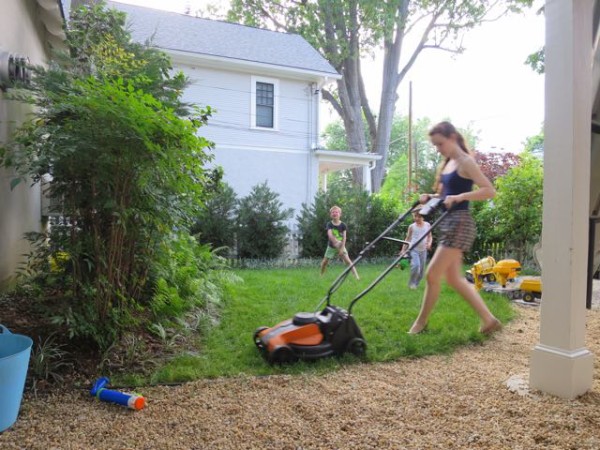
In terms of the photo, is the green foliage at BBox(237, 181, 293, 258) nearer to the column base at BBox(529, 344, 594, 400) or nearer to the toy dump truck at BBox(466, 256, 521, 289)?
the toy dump truck at BBox(466, 256, 521, 289)

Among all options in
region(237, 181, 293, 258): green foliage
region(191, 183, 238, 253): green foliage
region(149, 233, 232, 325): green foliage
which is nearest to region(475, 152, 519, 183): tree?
region(237, 181, 293, 258): green foliage

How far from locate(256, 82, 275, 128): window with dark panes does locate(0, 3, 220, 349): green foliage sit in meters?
10.9

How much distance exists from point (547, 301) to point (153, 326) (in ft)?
10.0

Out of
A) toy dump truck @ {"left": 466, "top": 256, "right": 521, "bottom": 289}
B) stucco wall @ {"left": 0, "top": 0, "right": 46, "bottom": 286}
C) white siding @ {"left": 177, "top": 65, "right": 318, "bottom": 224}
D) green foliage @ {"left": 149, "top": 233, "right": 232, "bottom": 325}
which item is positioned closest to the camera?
green foliage @ {"left": 149, "top": 233, "right": 232, "bottom": 325}

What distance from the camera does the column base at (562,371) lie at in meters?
2.90

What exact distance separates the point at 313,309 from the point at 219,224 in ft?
18.9

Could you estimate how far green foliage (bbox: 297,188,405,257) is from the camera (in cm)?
1189

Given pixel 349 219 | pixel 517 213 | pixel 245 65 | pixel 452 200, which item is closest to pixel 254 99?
pixel 245 65

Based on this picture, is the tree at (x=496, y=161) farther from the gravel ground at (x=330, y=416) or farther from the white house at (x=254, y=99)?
the gravel ground at (x=330, y=416)

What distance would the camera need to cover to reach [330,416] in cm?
270

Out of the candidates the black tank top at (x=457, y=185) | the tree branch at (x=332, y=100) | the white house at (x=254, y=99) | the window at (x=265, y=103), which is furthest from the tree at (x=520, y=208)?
the tree branch at (x=332, y=100)

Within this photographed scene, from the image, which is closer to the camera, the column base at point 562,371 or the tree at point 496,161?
the column base at point 562,371

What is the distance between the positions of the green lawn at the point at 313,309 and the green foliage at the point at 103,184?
2.39 ft

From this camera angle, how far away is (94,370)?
3.31 meters
